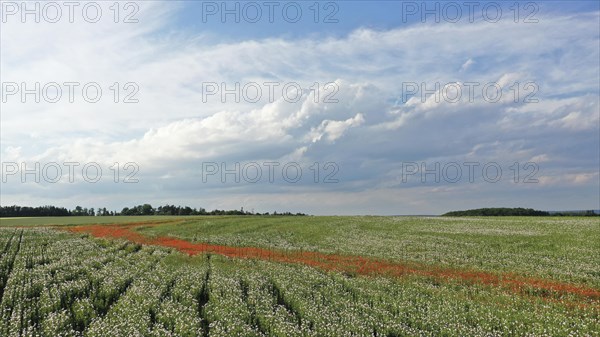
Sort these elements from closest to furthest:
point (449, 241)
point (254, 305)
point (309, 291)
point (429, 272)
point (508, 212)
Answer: point (254, 305) → point (309, 291) → point (429, 272) → point (449, 241) → point (508, 212)

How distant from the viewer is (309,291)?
2230cm

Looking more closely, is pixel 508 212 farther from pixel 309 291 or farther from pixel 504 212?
pixel 309 291

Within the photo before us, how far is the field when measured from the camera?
55.0ft

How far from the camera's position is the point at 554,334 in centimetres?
1667

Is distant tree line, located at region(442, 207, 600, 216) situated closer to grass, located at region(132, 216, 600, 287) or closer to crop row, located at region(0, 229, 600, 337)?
grass, located at region(132, 216, 600, 287)

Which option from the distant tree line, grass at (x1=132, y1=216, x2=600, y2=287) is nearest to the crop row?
Result: grass at (x1=132, y1=216, x2=600, y2=287)

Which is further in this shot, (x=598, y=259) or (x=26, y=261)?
(x=598, y=259)

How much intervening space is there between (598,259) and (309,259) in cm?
2675

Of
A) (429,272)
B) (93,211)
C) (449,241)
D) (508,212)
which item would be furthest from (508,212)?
Result: (93,211)

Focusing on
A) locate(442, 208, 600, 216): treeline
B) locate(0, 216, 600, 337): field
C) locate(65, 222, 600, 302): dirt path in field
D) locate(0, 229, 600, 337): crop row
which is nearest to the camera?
locate(0, 229, 600, 337): crop row

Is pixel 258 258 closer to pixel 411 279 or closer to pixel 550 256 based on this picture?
pixel 411 279

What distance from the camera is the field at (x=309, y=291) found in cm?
1675

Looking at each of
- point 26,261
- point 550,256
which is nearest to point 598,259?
point 550,256

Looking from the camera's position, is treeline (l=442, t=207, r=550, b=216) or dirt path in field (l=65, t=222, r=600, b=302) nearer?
dirt path in field (l=65, t=222, r=600, b=302)
